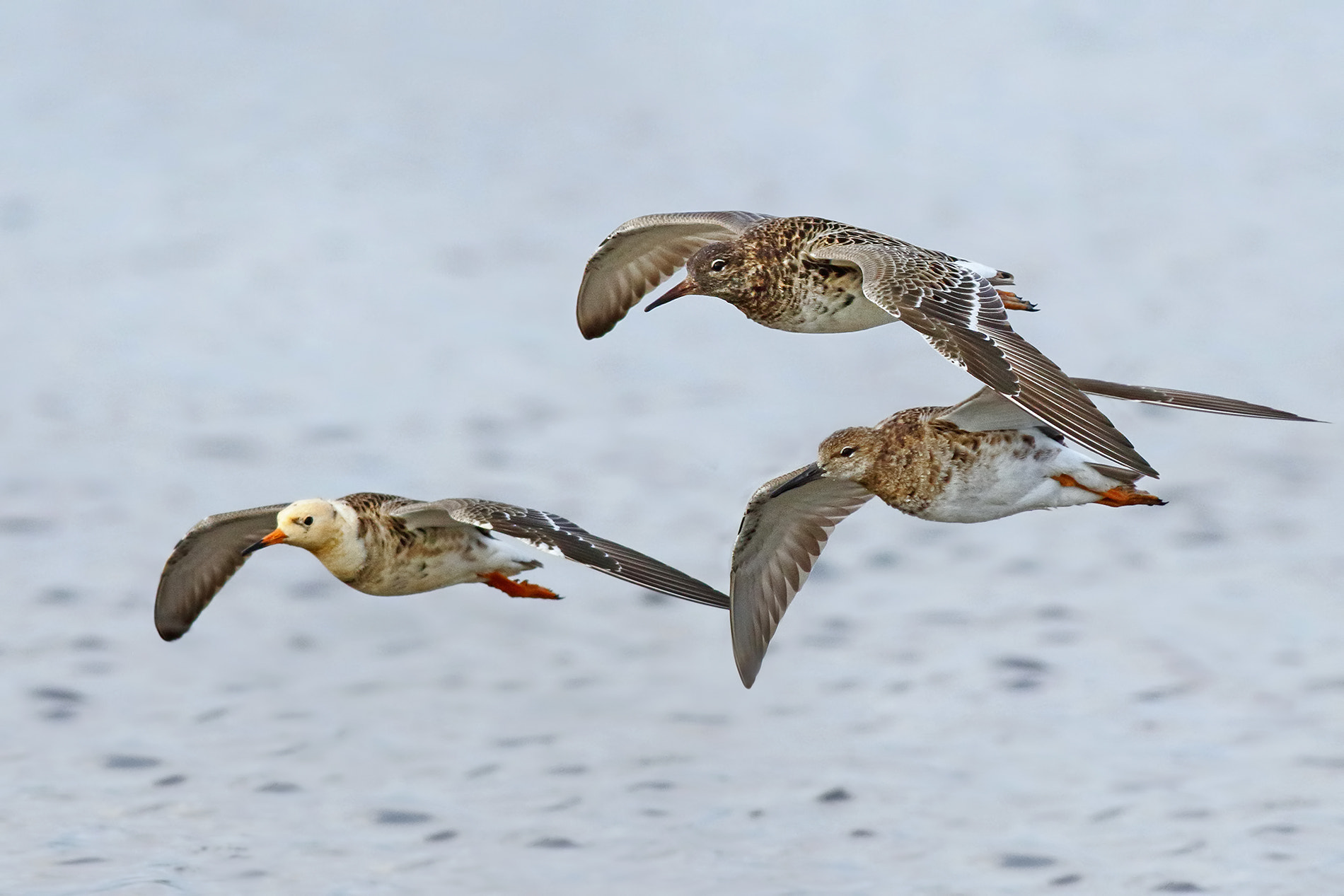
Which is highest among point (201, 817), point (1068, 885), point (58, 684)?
point (58, 684)

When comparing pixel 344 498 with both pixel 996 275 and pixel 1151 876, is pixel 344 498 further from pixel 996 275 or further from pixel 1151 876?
pixel 1151 876

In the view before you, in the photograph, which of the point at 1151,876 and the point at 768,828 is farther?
the point at 768,828

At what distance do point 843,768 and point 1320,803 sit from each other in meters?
11.1

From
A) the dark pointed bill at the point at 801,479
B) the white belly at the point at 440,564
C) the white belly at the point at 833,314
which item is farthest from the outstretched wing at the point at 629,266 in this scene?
the white belly at the point at 440,564

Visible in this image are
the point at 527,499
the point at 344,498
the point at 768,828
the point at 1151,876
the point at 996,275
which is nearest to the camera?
the point at 996,275

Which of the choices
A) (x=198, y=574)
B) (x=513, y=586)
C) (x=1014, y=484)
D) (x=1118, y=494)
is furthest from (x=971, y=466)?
(x=198, y=574)

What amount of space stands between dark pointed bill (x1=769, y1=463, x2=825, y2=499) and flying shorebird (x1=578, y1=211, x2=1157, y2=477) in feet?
3.55

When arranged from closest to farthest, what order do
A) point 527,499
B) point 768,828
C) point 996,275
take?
point 996,275 → point 527,499 → point 768,828

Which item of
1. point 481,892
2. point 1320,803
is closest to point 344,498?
point 481,892

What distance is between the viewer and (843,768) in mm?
51375

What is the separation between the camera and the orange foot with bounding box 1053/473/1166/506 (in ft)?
53.7

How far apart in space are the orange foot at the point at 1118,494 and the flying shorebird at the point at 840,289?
1.35 metres

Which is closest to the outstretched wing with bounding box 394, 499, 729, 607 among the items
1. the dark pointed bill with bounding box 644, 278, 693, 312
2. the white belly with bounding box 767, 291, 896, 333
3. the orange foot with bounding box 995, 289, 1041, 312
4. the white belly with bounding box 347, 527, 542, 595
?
the white belly with bounding box 347, 527, 542, 595

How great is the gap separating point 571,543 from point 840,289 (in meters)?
2.88
